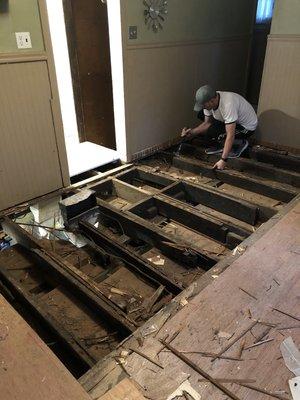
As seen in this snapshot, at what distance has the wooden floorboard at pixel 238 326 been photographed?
1.20 m

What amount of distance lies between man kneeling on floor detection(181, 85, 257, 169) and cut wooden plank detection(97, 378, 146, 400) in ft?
7.28

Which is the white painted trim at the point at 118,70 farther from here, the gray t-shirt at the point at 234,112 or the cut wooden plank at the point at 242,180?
the gray t-shirt at the point at 234,112

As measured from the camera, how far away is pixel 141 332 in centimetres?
142

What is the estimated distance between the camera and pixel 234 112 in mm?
2959

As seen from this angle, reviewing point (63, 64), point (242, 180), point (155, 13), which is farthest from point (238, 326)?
point (63, 64)

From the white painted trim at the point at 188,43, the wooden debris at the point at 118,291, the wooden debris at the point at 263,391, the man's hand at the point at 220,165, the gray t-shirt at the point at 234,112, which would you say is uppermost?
the white painted trim at the point at 188,43

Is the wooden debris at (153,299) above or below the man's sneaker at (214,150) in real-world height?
below

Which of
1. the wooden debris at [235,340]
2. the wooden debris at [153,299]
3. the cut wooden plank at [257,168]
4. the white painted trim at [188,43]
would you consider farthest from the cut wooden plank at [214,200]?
the white painted trim at [188,43]

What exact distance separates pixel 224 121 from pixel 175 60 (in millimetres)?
906

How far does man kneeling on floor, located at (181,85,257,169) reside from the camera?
2.94 meters

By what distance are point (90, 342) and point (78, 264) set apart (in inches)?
25.7

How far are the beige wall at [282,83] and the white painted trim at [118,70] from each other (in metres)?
1.70

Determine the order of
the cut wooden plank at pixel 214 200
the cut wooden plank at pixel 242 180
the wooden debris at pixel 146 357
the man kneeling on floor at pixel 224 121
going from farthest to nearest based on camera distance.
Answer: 1. the man kneeling on floor at pixel 224 121
2. the cut wooden plank at pixel 242 180
3. the cut wooden plank at pixel 214 200
4. the wooden debris at pixel 146 357

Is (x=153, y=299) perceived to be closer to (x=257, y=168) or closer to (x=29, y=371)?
(x=29, y=371)
